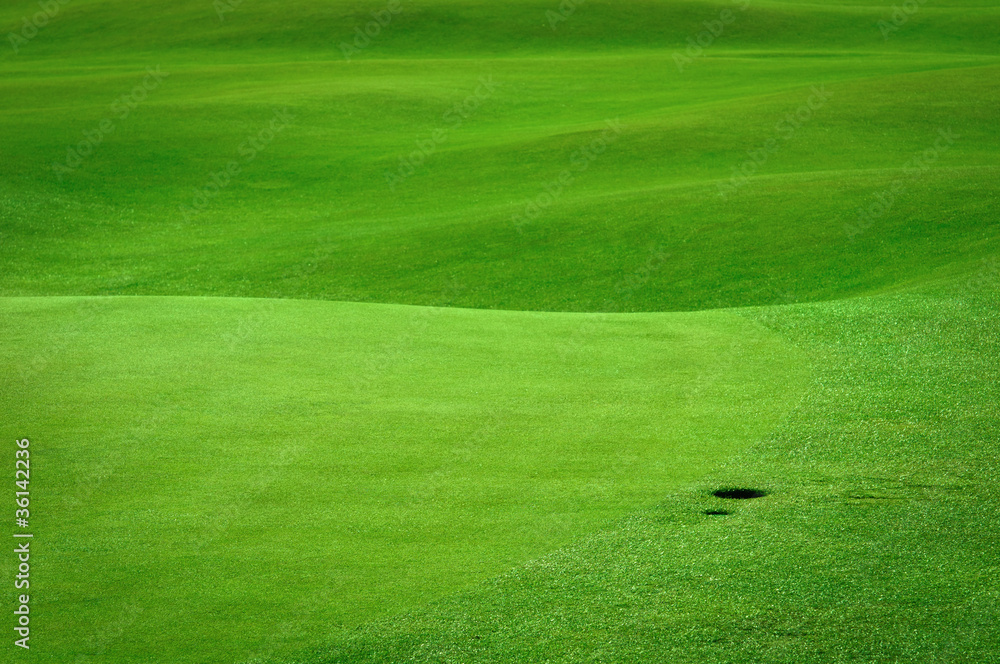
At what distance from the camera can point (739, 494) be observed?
23.7 feet

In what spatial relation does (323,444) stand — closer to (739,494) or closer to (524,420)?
(524,420)

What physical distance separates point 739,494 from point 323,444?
10.5ft

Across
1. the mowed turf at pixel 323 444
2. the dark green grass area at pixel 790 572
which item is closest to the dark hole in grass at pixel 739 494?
the dark green grass area at pixel 790 572

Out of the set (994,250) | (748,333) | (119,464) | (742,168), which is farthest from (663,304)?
(119,464)

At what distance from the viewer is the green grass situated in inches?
226

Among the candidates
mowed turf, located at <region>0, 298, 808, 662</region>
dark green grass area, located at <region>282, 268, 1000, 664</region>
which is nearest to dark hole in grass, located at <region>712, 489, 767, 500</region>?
dark green grass area, located at <region>282, 268, 1000, 664</region>

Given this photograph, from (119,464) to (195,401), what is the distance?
1.25 meters

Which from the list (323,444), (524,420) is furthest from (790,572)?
(323,444)

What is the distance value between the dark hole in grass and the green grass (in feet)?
0.34

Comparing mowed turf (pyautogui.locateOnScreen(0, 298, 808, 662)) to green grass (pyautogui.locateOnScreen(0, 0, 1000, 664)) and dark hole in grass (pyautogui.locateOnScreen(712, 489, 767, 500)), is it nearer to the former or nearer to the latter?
green grass (pyautogui.locateOnScreen(0, 0, 1000, 664))

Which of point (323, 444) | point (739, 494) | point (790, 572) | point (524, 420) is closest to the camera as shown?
point (790, 572)

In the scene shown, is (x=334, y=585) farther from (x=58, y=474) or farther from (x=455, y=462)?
(x=58, y=474)

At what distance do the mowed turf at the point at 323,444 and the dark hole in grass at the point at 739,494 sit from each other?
326mm

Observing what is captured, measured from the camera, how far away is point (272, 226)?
24672 mm
